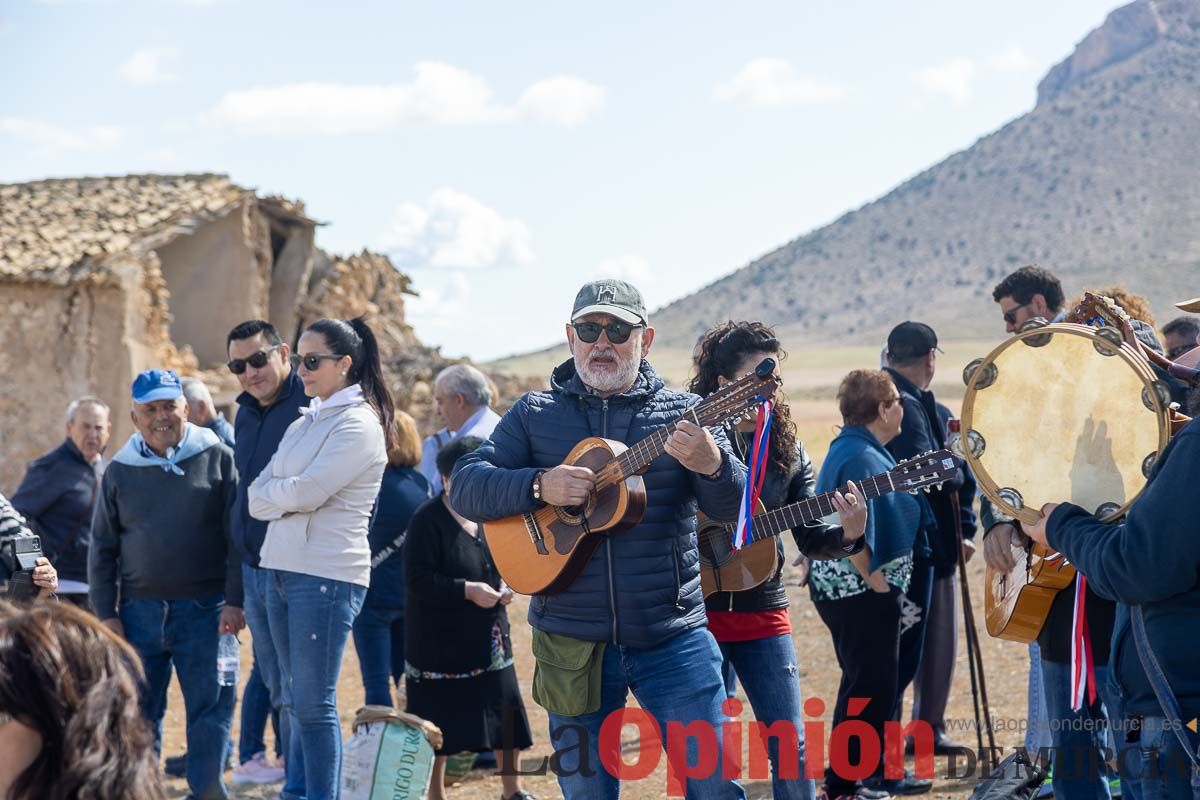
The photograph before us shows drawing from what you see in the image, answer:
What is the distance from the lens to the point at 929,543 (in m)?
6.48

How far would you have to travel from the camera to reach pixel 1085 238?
85875mm

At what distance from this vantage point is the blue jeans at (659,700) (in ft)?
13.8

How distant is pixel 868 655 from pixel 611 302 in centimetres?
236

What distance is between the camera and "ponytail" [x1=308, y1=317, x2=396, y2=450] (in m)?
5.85

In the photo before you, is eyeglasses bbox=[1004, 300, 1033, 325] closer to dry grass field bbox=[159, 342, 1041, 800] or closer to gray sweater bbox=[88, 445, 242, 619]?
dry grass field bbox=[159, 342, 1041, 800]

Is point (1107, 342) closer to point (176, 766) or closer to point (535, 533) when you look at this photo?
point (535, 533)

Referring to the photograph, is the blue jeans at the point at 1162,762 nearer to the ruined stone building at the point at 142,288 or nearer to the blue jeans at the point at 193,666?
the blue jeans at the point at 193,666

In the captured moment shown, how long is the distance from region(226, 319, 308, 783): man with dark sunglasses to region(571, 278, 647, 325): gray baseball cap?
2.24 metres

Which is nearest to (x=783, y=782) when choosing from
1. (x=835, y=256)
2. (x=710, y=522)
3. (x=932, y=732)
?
(x=710, y=522)

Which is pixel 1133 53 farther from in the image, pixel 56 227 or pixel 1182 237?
pixel 56 227

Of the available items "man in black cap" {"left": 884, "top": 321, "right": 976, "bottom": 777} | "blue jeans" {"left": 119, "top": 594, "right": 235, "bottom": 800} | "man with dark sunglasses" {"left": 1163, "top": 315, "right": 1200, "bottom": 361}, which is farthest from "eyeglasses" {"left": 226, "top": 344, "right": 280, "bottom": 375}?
"man with dark sunglasses" {"left": 1163, "top": 315, "right": 1200, "bottom": 361}

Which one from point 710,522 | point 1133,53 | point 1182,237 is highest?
point 1133,53

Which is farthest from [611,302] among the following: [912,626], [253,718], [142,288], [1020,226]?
[1020,226]

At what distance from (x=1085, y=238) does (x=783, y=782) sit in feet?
286
